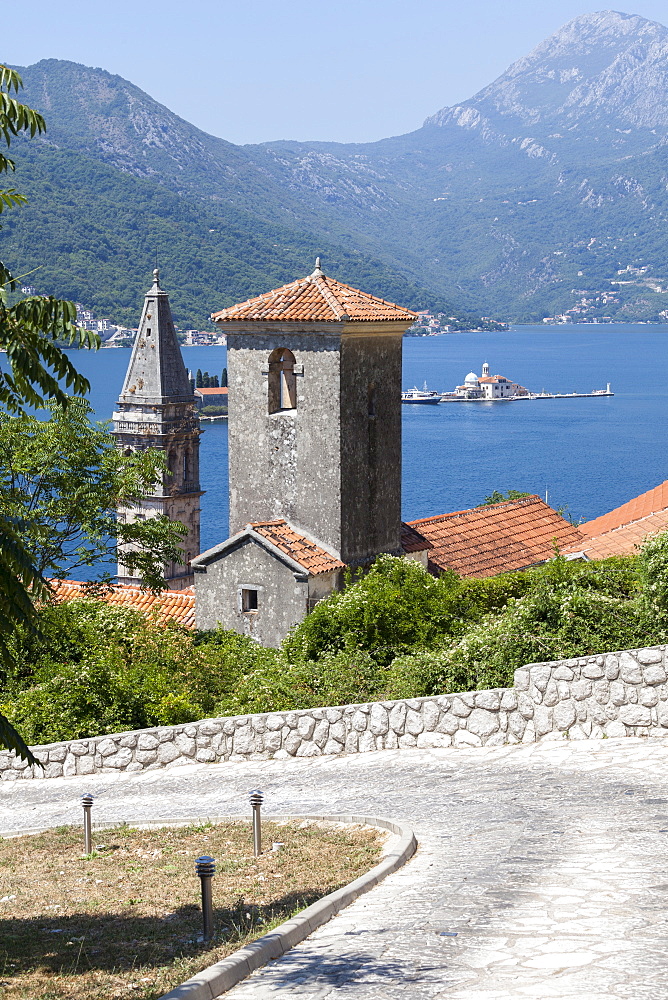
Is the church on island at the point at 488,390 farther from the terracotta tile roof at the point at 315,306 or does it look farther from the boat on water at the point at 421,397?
the terracotta tile roof at the point at 315,306

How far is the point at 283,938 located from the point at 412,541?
15974mm

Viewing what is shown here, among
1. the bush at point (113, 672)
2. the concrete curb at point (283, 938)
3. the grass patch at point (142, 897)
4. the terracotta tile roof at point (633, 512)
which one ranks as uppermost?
the terracotta tile roof at point (633, 512)

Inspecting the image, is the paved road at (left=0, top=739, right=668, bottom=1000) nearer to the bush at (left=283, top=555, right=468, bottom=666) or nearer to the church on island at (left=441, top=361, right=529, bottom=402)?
the bush at (left=283, top=555, right=468, bottom=666)

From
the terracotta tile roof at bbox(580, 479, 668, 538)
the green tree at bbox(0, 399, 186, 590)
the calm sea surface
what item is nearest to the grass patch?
the green tree at bbox(0, 399, 186, 590)

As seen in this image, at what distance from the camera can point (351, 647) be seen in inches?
615

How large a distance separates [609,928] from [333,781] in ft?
17.3

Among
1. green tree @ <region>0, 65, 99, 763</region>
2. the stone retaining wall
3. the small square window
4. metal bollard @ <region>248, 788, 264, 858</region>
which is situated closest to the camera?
green tree @ <region>0, 65, 99, 763</region>

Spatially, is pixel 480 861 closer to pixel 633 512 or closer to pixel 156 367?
pixel 633 512

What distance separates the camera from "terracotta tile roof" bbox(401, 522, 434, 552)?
22.1 meters

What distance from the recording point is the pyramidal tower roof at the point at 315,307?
19.9m

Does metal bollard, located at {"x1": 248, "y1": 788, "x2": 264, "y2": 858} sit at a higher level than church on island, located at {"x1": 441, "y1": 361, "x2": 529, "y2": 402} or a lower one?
lower

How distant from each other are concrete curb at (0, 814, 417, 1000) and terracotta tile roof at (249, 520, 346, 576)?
1019cm

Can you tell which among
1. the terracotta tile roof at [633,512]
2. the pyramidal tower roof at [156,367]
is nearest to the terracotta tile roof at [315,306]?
the terracotta tile roof at [633,512]

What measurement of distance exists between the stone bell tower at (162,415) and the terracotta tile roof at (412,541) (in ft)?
76.9
